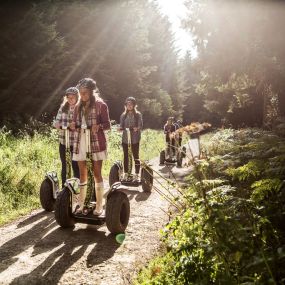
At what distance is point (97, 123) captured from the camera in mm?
5621

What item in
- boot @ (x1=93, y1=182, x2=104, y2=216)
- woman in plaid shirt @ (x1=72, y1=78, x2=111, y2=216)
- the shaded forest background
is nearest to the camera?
woman in plaid shirt @ (x1=72, y1=78, x2=111, y2=216)

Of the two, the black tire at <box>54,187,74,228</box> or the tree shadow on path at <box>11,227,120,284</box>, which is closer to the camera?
the tree shadow on path at <box>11,227,120,284</box>

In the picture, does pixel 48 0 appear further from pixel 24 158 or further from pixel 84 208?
pixel 84 208

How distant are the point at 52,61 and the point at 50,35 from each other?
158 cm

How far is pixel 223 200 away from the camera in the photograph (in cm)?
346

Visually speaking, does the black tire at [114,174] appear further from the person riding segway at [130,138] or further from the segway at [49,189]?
the segway at [49,189]

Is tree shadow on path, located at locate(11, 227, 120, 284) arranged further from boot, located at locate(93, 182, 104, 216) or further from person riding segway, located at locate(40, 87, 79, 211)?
person riding segway, located at locate(40, 87, 79, 211)

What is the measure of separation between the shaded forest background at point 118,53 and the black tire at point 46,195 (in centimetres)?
484

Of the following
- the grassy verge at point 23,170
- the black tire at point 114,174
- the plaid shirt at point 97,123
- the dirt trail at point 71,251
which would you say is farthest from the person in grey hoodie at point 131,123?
the plaid shirt at point 97,123

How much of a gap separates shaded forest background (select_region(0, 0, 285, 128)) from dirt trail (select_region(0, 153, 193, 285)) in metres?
3.70

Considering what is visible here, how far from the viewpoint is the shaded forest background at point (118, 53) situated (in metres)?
14.8

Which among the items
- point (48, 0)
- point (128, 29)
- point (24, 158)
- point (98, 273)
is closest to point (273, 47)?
point (24, 158)

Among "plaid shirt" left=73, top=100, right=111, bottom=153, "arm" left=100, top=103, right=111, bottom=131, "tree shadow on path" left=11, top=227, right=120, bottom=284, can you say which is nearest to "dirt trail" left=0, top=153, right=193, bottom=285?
"tree shadow on path" left=11, top=227, right=120, bottom=284

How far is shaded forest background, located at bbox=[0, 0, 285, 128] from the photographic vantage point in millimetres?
14750
